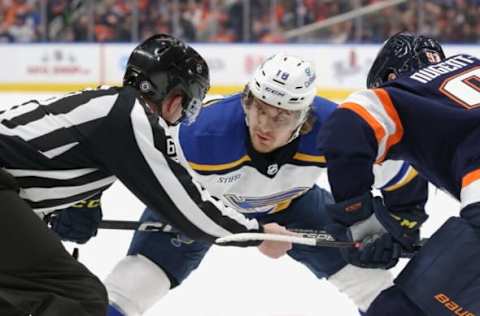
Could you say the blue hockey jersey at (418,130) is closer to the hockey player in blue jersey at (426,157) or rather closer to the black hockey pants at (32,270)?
the hockey player in blue jersey at (426,157)

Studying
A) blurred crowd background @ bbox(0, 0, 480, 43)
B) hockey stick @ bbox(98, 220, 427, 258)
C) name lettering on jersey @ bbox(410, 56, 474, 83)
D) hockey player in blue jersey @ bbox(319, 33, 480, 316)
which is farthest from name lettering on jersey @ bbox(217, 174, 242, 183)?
blurred crowd background @ bbox(0, 0, 480, 43)

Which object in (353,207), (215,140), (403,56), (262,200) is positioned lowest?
(262,200)

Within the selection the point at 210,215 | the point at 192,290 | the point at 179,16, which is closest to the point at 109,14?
the point at 179,16

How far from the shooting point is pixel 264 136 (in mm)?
2592

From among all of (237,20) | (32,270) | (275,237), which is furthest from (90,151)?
(237,20)

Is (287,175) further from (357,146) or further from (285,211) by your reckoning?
(357,146)

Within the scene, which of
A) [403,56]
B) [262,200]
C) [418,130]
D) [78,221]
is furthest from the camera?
[262,200]

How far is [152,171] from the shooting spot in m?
1.94

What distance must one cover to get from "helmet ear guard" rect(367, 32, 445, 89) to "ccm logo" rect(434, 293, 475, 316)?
2.23ft

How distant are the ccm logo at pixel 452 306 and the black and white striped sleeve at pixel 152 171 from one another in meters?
0.56

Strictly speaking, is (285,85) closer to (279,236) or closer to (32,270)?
(279,236)

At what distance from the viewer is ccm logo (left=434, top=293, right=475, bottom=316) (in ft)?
5.80

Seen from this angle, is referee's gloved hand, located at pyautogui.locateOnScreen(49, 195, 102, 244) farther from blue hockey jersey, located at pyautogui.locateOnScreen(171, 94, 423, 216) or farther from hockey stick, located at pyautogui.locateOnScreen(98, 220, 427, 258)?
blue hockey jersey, located at pyautogui.locateOnScreen(171, 94, 423, 216)

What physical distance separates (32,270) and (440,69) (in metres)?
0.97
